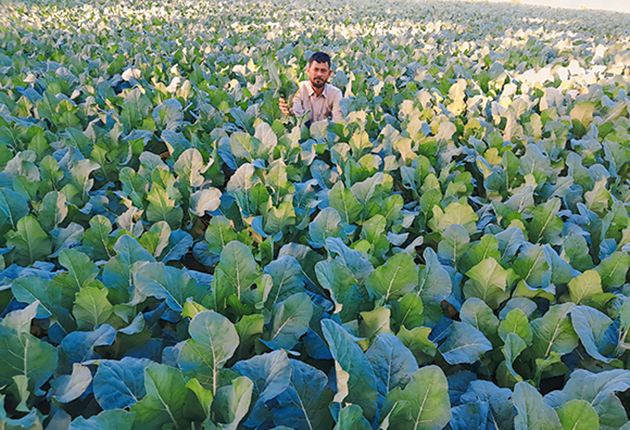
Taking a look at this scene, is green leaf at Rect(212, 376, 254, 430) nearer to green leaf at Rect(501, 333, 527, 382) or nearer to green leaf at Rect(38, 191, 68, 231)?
green leaf at Rect(501, 333, 527, 382)

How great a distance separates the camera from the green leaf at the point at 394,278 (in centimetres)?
143

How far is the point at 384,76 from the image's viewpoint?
4.85 meters

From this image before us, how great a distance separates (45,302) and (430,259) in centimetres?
139

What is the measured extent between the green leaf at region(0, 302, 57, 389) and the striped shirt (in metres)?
3.23

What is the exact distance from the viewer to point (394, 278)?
1444 millimetres

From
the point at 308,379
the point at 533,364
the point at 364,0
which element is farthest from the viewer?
the point at 364,0

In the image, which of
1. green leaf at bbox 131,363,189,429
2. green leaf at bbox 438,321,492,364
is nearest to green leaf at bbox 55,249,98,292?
green leaf at bbox 131,363,189,429

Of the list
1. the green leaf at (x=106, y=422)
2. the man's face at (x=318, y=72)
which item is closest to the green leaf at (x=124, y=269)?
the green leaf at (x=106, y=422)

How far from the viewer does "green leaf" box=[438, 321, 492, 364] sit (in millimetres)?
1337

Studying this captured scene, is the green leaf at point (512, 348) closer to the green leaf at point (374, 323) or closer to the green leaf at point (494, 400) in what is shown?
the green leaf at point (494, 400)

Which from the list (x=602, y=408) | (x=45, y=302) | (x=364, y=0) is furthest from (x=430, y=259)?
(x=364, y=0)

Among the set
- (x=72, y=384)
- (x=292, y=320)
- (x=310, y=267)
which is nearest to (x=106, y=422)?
(x=72, y=384)

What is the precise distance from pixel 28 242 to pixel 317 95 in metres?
3.11

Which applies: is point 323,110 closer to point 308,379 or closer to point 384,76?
point 384,76
